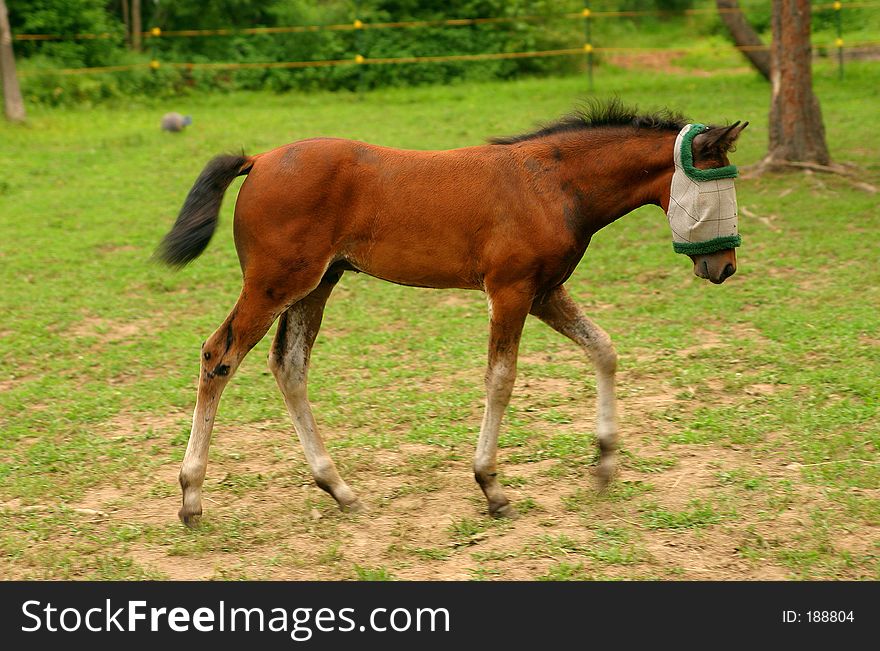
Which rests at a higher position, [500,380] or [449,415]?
[500,380]

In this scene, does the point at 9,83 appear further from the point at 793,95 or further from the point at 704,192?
→ the point at 704,192

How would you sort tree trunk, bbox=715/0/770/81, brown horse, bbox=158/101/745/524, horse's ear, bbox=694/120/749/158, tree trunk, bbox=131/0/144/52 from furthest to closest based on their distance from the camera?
tree trunk, bbox=131/0/144/52
tree trunk, bbox=715/0/770/81
brown horse, bbox=158/101/745/524
horse's ear, bbox=694/120/749/158

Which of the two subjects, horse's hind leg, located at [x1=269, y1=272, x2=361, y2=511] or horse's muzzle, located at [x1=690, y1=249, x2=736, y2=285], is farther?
horse's hind leg, located at [x1=269, y1=272, x2=361, y2=511]

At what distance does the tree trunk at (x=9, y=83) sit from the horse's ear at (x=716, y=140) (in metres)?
14.5

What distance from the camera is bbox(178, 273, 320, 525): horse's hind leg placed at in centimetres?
486

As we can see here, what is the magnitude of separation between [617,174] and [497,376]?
3.68 feet

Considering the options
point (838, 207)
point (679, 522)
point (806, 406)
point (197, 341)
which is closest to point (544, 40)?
point (838, 207)

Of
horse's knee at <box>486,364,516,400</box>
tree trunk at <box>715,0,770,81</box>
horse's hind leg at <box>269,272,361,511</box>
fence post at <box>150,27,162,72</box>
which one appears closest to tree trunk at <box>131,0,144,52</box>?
fence post at <box>150,27,162,72</box>

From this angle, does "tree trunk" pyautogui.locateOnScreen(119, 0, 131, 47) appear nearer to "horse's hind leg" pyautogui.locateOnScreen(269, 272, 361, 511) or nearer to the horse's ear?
"horse's hind leg" pyautogui.locateOnScreen(269, 272, 361, 511)

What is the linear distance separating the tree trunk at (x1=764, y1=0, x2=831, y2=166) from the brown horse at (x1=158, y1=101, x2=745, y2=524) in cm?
721

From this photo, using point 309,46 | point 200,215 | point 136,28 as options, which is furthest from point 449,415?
point 136,28

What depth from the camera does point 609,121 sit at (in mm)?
4984

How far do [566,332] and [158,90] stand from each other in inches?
621

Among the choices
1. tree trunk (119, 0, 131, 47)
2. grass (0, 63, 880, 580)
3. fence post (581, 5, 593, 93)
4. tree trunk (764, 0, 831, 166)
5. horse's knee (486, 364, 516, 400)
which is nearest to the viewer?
grass (0, 63, 880, 580)
